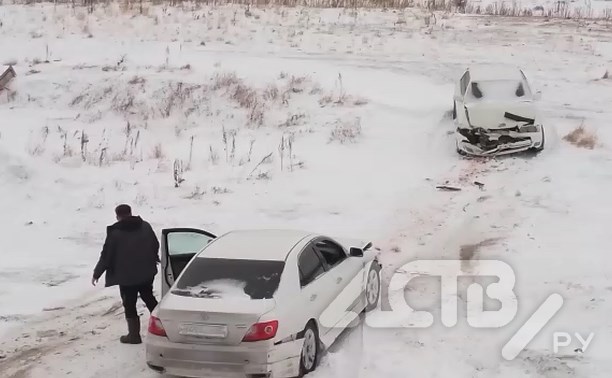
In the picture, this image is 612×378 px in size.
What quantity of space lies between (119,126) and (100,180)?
12.7 ft

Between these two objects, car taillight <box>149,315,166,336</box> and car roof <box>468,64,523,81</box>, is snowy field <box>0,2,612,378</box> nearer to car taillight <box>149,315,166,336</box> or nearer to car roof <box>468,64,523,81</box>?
car taillight <box>149,315,166,336</box>

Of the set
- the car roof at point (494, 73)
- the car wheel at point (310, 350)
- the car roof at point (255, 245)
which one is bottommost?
the car wheel at point (310, 350)

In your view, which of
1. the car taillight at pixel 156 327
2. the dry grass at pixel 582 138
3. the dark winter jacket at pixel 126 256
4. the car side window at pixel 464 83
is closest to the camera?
the car taillight at pixel 156 327

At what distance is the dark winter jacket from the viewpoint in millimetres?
9000

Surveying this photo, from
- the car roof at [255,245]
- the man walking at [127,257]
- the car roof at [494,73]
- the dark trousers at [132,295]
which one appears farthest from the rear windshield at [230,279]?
the car roof at [494,73]

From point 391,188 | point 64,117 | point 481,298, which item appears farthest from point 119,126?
point 481,298

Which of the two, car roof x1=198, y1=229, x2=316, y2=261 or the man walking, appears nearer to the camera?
car roof x1=198, y1=229, x2=316, y2=261

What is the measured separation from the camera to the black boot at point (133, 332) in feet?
30.2

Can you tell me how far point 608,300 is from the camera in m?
9.70

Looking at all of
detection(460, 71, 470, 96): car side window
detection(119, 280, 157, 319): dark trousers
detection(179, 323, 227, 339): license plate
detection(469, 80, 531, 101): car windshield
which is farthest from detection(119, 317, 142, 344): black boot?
detection(460, 71, 470, 96): car side window

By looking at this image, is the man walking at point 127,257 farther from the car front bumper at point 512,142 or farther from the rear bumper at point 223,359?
the car front bumper at point 512,142

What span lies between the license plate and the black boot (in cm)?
183

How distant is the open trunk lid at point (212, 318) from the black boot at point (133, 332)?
1623 mm

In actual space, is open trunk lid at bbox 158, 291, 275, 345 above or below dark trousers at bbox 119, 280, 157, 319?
above
